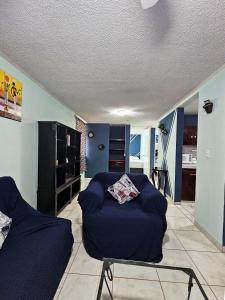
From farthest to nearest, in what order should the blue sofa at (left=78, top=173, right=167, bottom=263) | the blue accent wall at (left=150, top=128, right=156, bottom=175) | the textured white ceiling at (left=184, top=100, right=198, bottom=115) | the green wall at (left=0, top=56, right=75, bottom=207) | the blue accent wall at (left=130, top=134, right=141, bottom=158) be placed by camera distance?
the blue accent wall at (left=130, top=134, right=141, bottom=158)
the blue accent wall at (left=150, top=128, right=156, bottom=175)
the textured white ceiling at (left=184, top=100, right=198, bottom=115)
the green wall at (left=0, top=56, right=75, bottom=207)
the blue sofa at (left=78, top=173, right=167, bottom=263)

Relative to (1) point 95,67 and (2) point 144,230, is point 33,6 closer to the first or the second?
(1) point 95,67

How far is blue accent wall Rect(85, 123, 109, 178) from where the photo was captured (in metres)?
7.50

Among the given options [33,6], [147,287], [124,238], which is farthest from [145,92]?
[147,287]

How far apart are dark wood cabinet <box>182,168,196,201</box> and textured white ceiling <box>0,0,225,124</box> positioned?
2.04 meters

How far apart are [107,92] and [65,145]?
139 centimetres

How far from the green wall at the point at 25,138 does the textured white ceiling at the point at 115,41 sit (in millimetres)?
227

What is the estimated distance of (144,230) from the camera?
208 centimetres

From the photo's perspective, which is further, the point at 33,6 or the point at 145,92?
the point at 145,92

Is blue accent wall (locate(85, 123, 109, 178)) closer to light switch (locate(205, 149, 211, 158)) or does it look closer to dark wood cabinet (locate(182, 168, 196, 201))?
dark wood cabinet (locate(182, 168, 196, 201))

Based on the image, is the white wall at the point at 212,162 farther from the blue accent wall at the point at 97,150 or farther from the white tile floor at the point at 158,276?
the blue accent wall at the point at 97,150

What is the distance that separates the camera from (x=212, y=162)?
2.57m

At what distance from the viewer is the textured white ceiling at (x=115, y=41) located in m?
1.43

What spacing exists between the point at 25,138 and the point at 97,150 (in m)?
4.81

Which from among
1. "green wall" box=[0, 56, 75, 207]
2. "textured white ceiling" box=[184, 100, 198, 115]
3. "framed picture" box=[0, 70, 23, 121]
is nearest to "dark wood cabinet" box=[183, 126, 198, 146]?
"textured white ceiling" box=[184, 100, 198, 115]
